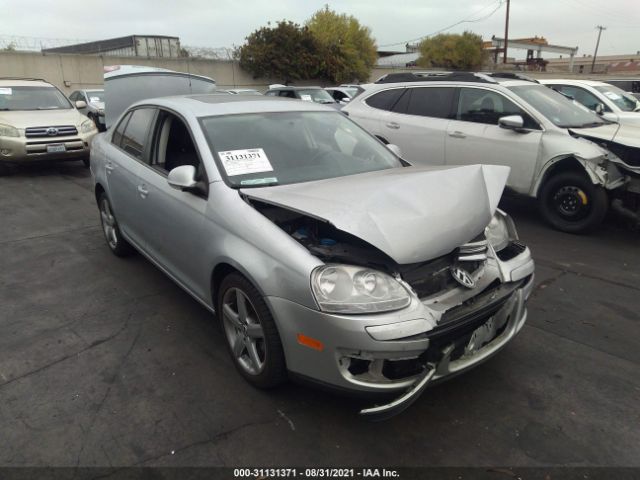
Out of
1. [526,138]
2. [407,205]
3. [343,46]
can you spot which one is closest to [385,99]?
[526,138]

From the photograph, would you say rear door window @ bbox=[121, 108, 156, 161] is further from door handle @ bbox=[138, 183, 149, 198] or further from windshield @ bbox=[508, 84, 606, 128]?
windshield @ bbox=[508, 84, 606, 128]

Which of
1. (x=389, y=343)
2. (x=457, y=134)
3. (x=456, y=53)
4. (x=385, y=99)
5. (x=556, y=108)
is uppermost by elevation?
(x=456, y=53)

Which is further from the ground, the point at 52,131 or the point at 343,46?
the point at 343,46

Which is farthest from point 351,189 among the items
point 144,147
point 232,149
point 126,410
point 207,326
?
point 144,147

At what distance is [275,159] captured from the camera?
3264 mm

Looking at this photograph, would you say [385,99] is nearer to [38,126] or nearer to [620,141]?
[620,141]

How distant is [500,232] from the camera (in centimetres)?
313

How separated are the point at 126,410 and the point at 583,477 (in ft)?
7.80

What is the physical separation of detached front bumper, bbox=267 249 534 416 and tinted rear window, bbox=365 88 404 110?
5.14 meters

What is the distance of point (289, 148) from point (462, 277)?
1.57 meters

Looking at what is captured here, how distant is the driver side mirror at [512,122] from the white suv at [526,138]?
1 cm

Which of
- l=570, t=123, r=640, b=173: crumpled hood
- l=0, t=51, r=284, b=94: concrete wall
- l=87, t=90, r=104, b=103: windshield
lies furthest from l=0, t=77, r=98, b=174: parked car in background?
l=0, t=51, r=284, b=94: concrete wall

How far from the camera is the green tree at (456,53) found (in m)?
47.2

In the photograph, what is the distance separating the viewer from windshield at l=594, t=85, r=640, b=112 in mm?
9325
